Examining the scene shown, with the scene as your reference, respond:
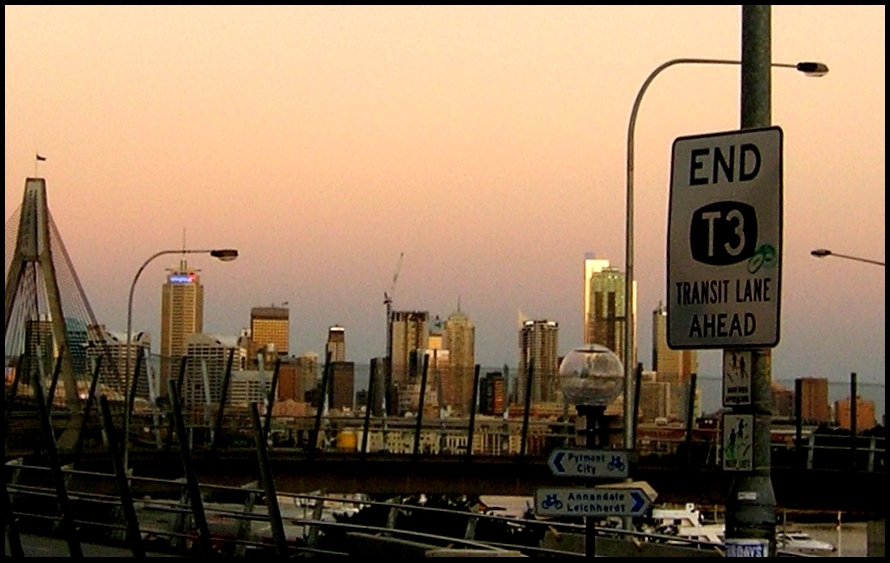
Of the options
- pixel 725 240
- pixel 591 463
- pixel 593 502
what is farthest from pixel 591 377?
pixel 725 240

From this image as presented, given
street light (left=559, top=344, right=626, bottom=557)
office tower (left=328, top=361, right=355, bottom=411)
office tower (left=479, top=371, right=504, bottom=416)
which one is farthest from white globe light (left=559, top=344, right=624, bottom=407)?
office tower (left=328, top=361, right=355, bottom=411)

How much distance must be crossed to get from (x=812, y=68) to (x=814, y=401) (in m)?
8.64

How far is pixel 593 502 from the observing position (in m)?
11.9

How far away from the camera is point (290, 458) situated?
128 feet

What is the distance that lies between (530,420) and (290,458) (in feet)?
19.3

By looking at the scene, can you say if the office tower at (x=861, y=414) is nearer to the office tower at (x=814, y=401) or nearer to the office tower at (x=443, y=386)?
the office tower at (x=814, y=401)

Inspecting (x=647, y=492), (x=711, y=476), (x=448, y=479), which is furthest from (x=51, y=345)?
(x=647, y=492)

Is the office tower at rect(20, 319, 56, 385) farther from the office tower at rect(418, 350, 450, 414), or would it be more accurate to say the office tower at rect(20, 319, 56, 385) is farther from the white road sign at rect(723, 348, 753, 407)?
the white road sign at rect(723, 348, 753, 407)

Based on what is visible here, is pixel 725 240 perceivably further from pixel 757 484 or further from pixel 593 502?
pixel 593 502

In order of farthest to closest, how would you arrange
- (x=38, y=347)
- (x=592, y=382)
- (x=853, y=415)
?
1. (x=38, y=347)
2. (x=853, y=415)
3. (x=592, y=382)

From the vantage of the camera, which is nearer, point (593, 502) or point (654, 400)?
point (593, 502)

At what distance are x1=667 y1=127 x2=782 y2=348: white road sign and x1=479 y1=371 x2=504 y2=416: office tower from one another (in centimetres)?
2583

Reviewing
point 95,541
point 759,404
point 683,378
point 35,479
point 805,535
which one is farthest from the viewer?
point 805,535

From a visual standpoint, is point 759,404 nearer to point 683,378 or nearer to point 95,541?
point 95,541
